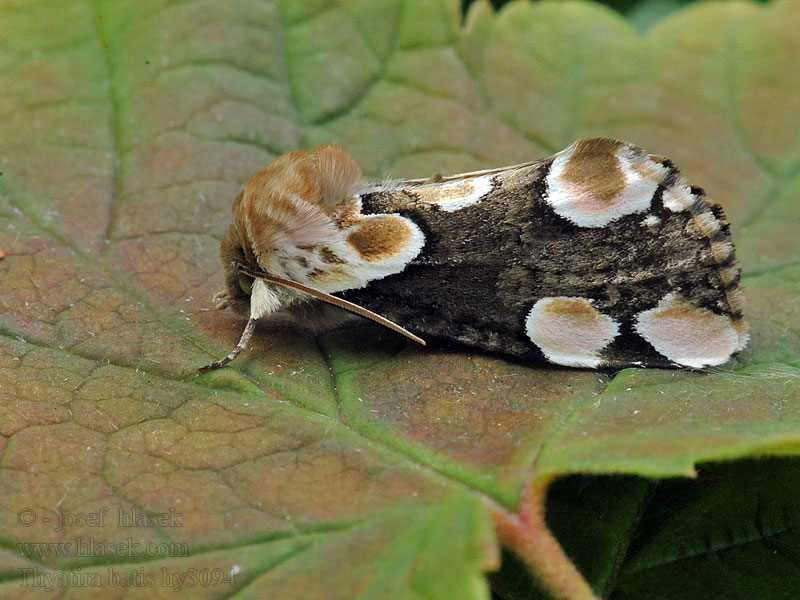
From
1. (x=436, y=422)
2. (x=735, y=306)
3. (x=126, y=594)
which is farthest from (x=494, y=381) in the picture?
(x=126, y=594)

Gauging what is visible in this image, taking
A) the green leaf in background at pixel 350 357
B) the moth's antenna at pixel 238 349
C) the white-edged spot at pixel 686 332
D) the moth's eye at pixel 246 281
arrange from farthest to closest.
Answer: the moth's eye at pixel 246 281
the white-edged spot at pixel 686 332
the moth's antenna at pixel 238 349
the green leaf in background at pixel 350 357

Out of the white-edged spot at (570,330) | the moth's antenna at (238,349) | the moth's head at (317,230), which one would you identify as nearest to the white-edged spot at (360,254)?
the moth's head at (317,230)

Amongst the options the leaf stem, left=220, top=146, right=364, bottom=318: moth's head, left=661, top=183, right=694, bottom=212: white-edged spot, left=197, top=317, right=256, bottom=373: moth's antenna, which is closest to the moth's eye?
left=220, top=146, right=364, bottom=318: moth's head

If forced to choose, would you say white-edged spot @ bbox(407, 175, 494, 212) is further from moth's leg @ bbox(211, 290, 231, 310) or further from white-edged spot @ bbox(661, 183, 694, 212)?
moth's leg @ bbox(211, 290, 231, 310)

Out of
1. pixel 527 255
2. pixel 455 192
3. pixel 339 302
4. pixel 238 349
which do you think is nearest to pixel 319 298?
pixel 339 302

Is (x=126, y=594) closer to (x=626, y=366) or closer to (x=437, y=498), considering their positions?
(x=437, y=498)

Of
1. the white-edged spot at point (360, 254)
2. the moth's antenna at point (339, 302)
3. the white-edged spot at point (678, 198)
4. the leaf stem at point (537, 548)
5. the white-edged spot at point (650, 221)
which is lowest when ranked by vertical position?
the leaf stem at point (537, 548)

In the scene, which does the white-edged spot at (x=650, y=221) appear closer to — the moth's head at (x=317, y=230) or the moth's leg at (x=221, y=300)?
the moth's head at (x=317, y=230)
